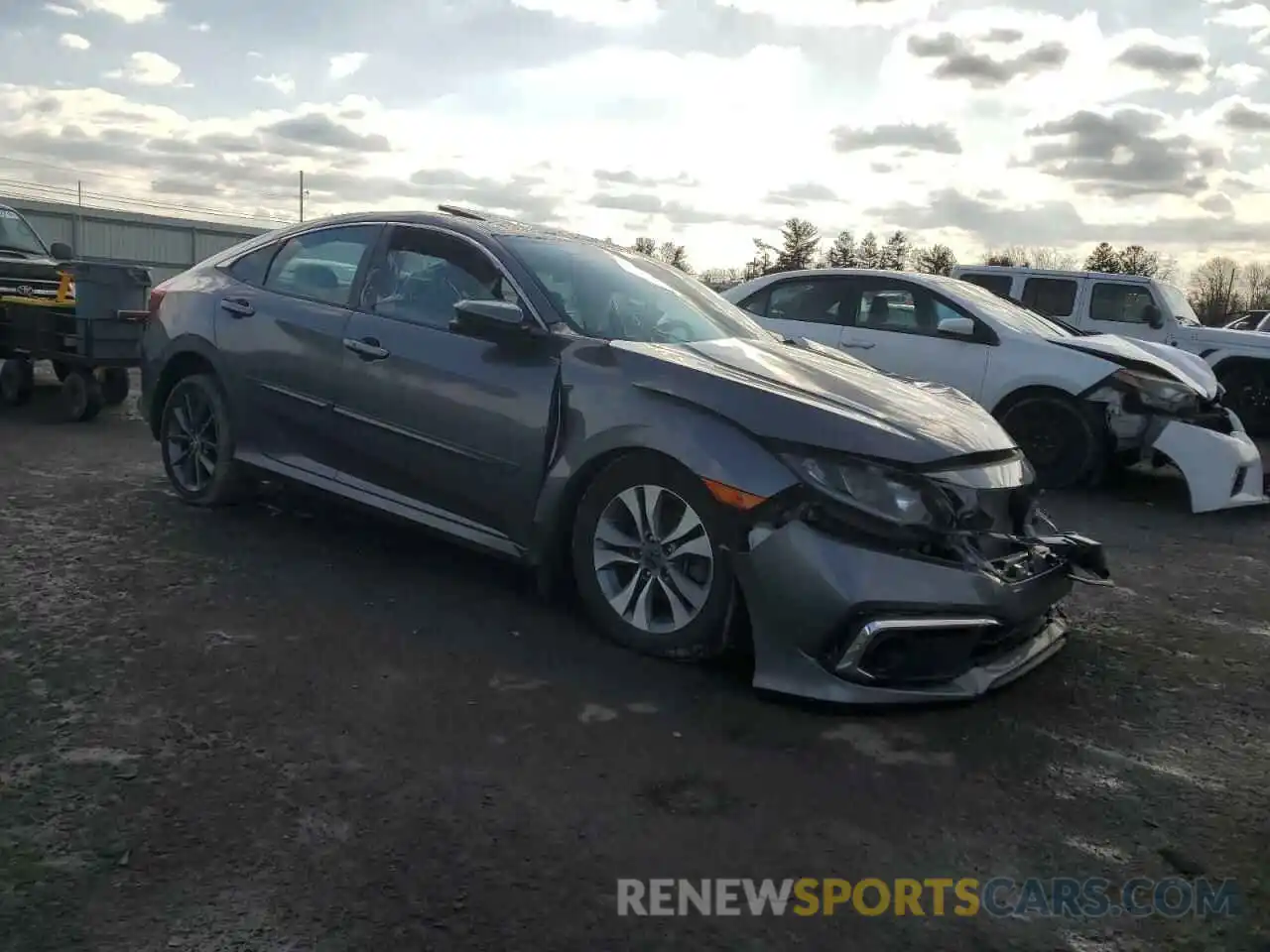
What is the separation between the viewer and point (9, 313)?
974 centimetres

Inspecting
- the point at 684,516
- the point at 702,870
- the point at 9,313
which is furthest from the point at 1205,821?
the point at 9,313

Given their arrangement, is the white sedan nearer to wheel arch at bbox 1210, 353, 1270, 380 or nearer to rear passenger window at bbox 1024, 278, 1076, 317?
rear passenger window at bbox 1024, 278, 1076, 317

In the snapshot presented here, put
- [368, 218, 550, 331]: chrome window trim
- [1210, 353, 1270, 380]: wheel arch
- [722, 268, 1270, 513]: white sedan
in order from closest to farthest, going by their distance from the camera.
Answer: [368, 218, 550, 331]: chrome window trim < [722, 268, 1270, 513]: white sedan < [1210, 353, 1270, 380]: wheel arch

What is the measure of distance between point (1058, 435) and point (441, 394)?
560cm

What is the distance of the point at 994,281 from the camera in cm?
1351

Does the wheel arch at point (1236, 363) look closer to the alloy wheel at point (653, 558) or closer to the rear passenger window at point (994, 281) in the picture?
the rear passenger window at point (994, 281)

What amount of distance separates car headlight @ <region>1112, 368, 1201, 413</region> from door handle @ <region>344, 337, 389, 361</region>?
5.69 m

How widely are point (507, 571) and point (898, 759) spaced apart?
2.34 metres

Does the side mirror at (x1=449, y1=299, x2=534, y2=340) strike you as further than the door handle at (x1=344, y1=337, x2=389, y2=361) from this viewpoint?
No

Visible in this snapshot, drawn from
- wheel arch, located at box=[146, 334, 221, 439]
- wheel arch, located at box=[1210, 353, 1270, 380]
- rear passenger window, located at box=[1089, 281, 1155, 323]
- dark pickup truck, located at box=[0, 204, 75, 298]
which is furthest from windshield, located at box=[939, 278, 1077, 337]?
dark pickup truck, located at box=[0, 204, 75, 298]

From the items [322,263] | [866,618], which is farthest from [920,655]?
[322,263]

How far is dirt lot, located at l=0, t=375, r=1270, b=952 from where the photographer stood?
2502mm

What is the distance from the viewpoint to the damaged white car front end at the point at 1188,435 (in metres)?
7.75

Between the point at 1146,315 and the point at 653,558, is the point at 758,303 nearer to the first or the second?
the point at 1146,315
